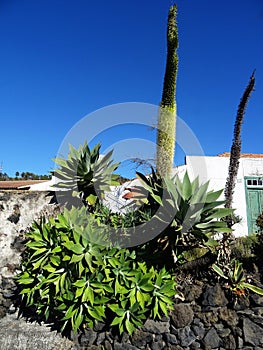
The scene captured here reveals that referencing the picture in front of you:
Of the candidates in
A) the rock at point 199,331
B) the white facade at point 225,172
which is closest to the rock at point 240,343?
the rock at point 199,331

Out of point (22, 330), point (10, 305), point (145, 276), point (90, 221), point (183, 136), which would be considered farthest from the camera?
point (183, 136)

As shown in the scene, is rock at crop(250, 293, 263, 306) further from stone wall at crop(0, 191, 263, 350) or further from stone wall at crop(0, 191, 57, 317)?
stone wall at crop(0, 191, 57, 317)

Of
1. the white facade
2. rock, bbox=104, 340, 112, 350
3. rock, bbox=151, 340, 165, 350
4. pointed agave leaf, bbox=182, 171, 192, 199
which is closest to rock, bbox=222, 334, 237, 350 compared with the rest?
rock, bbox=151, 340, 165, 350

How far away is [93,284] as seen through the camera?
12.5 ft

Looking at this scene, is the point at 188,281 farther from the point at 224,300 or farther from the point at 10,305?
the point at 10,305

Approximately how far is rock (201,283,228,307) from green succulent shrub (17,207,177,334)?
0.41 m

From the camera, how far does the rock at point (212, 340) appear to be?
3801 millimetres

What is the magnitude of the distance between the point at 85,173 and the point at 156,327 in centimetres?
237

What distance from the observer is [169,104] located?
666cm

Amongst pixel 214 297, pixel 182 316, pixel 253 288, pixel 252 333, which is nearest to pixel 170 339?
pixel 182 316

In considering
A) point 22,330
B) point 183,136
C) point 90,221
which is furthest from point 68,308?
point 183,136

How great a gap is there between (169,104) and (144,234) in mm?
3331

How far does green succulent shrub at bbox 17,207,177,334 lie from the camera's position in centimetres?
377

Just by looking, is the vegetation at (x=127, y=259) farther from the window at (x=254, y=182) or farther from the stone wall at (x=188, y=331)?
the window at (x=254, y=182)
